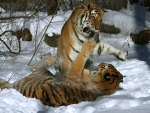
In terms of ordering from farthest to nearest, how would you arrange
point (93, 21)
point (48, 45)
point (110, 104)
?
1. point (48, 45)
2. point (93, 21)
3. point (110, 104)

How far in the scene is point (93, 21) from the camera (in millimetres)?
3658

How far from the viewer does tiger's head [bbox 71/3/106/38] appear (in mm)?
3668

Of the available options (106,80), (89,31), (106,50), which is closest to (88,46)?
(89,31)

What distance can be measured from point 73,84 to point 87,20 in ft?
2.52

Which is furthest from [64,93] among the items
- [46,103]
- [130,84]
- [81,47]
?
[130,84]

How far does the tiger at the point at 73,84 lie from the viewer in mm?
3102

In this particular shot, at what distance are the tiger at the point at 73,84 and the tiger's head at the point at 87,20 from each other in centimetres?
17

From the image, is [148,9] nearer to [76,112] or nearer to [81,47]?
[81,47]

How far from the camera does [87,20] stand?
3.69 m

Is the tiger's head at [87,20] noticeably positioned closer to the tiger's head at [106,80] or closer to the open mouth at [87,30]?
the open mouth at [87,30]

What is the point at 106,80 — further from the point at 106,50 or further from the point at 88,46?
the point at 106,50

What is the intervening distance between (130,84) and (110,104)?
0.81m

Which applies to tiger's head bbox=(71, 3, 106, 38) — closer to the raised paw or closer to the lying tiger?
the lying tiger

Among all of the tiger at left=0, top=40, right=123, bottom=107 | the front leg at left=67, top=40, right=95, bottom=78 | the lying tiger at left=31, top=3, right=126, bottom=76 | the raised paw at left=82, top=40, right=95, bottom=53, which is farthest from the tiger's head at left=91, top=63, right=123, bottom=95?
the lying tiger at left=31, top=3, right=126, bottom=76
